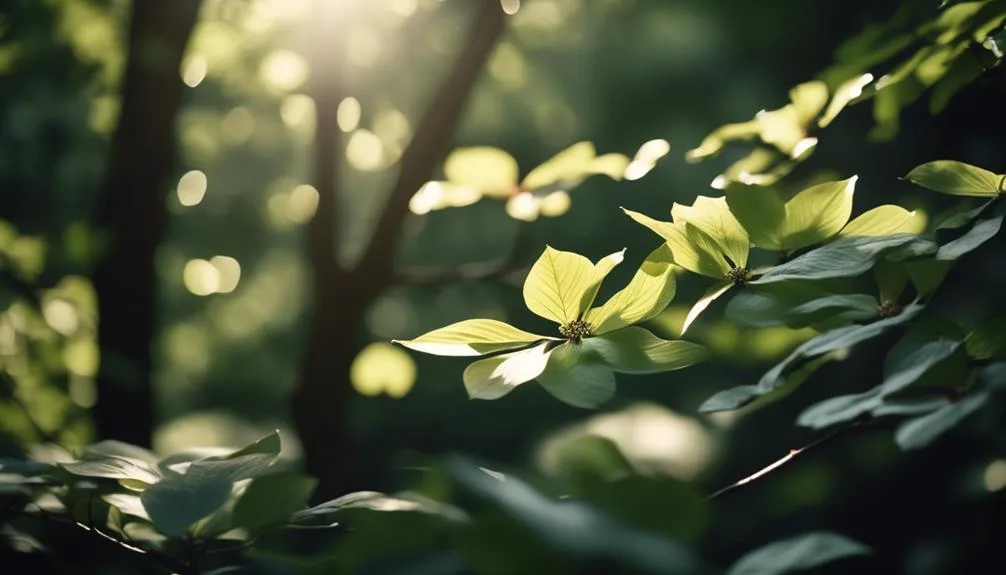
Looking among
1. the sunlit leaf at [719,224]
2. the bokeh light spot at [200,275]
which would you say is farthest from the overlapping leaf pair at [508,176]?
the bokeh light spot at [200,275]

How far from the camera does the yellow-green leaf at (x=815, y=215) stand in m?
0.67

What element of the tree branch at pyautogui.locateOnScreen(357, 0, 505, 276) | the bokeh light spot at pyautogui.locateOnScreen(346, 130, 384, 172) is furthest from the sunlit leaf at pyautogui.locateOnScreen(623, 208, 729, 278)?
the bokeh light spot at pyautogui.locateOnScreen(346, 130, 384, 172)

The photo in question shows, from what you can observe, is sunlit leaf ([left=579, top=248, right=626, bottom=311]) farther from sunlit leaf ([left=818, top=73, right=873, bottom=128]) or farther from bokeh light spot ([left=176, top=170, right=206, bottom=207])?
bokeh light spot ([left=176, top=170, right=206, bottom=207])

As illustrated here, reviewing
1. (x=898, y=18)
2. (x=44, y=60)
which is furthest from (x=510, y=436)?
(x=898, y=18)

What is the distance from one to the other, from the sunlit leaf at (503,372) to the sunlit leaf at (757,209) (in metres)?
0.19

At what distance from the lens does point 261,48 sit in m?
4.07

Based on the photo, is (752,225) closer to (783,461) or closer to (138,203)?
(783,461)

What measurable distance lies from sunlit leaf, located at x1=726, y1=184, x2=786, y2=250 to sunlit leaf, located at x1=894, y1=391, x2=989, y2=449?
0.69 ft

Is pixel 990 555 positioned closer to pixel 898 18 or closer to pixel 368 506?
pixel 368 506

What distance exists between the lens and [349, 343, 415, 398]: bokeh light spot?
2.46m

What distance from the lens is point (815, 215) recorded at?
673 mm

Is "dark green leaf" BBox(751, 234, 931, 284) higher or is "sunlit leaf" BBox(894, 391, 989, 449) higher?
"dark green leaf" BBox(751, 234, 931, 284)

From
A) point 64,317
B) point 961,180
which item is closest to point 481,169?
point 961,180

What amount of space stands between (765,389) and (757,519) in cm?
431
